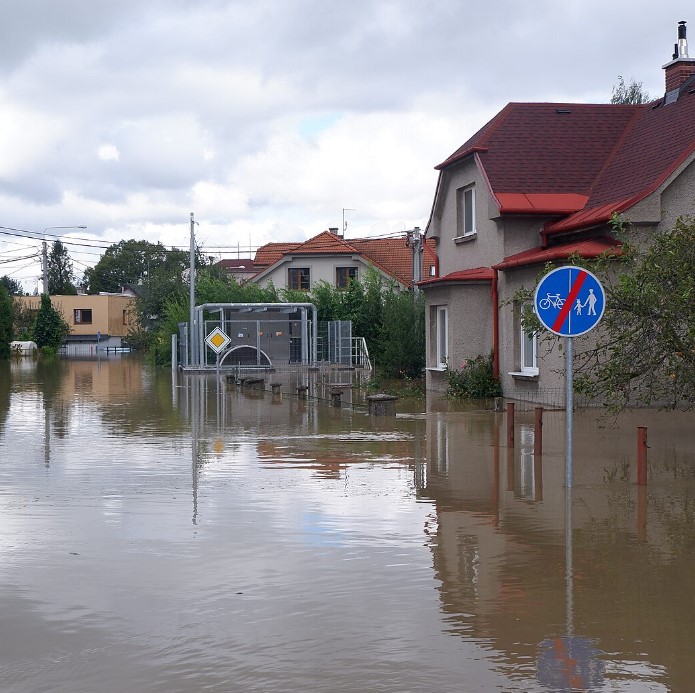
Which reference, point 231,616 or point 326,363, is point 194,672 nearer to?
point 231,616

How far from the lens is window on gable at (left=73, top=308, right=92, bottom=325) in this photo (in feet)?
376

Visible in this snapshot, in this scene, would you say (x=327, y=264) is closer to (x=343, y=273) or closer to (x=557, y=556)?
(x=343, y=273)

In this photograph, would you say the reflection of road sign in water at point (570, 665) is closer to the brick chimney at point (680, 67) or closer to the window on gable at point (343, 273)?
the brick chimney at point (680, 67)

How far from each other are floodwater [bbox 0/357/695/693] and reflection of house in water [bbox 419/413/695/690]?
2 cm

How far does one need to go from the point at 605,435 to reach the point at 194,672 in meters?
13.0

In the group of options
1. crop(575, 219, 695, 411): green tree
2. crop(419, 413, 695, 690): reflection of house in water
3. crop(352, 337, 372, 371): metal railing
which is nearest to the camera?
crop(419, 413, 695, 690): reflection of house in water

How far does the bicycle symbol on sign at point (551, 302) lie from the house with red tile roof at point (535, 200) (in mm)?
11254

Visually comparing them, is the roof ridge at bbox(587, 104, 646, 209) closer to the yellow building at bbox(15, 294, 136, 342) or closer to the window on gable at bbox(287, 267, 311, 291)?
the window on gable at bbox(287, 267, 311, 291)

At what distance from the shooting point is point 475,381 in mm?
26906

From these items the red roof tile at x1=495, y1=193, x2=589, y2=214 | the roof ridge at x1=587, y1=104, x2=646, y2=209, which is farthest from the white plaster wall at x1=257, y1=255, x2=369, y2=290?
the red roof tile at x1=495, y1=193, x2=589, y2=214

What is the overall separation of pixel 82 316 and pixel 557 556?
109944 millimetres

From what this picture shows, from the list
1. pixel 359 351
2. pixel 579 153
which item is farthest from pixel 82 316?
pixel 579 153

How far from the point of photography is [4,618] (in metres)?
7.27

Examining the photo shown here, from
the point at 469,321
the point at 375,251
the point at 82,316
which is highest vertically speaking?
the point at 375,251
